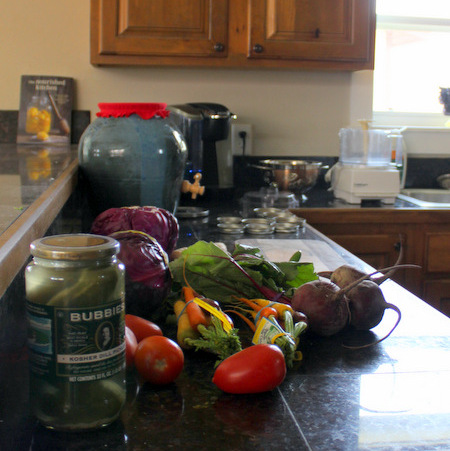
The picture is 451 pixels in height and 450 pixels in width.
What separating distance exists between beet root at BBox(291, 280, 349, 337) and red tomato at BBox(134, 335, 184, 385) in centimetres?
22

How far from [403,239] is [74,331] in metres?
2.01

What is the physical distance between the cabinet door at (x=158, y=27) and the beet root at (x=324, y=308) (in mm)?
1890

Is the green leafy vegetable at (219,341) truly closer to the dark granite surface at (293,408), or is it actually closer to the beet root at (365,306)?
the dark granite surface at (293,408)

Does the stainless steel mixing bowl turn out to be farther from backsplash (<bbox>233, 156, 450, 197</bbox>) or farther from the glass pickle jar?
the glass pickle jar

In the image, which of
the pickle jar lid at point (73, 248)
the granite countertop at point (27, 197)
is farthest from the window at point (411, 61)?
the pickle jar lid at point (73, 248)

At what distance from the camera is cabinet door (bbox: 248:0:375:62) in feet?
8.52

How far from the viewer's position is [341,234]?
2465 mm

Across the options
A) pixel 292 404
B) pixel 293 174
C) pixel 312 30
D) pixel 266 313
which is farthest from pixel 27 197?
pixel 312 30

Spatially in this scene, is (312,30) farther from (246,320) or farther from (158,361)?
(158,361)

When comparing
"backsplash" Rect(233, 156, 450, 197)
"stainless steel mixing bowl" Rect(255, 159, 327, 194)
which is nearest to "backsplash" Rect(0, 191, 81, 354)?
"stainless steel mixing bowl" Rect(255, 159, 327, 194)

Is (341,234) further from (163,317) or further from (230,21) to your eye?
(163,317)

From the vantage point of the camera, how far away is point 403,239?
244 centimetres

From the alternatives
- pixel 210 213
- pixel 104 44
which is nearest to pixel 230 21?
pixel 104 44

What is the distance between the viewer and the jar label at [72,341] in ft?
1.99
